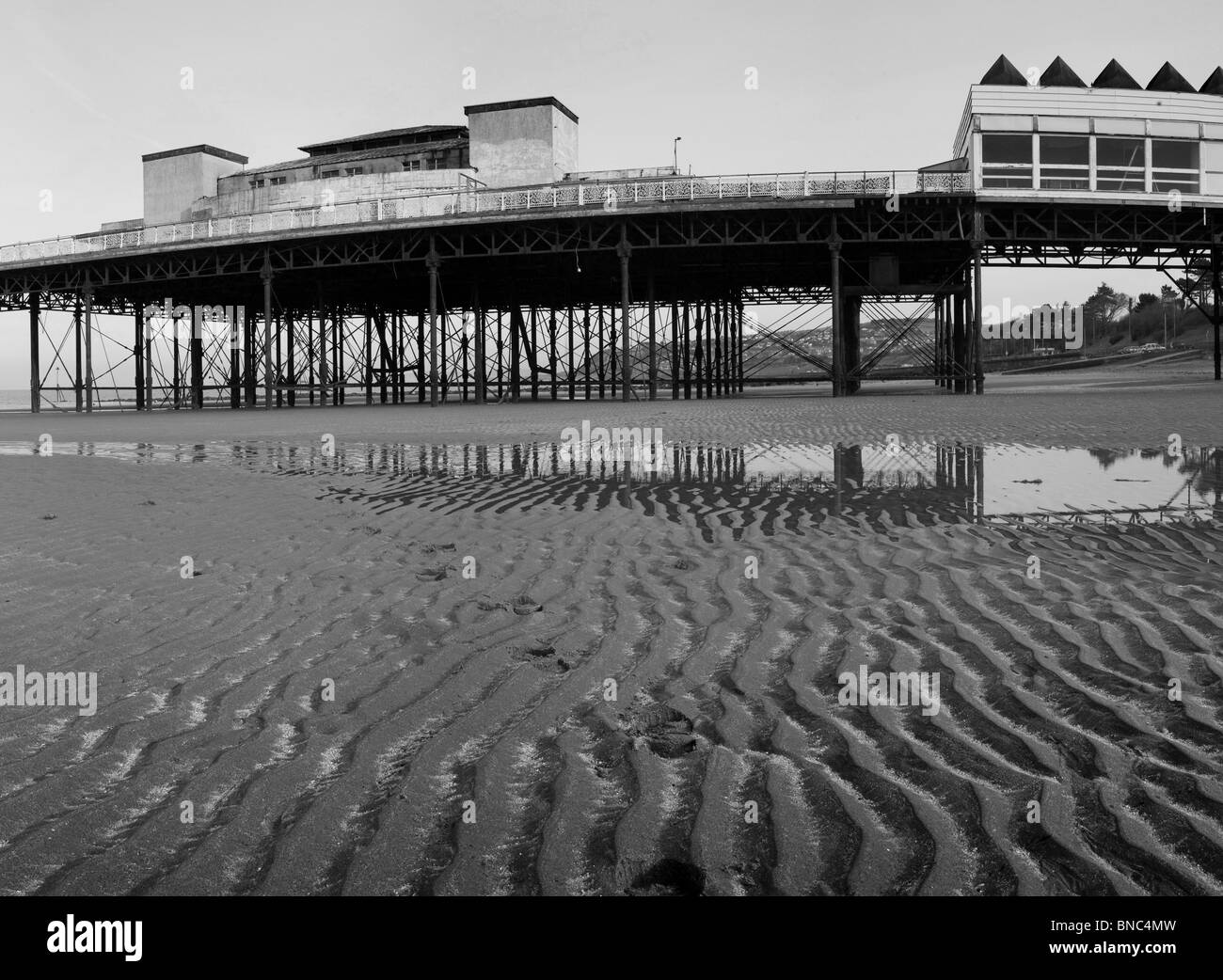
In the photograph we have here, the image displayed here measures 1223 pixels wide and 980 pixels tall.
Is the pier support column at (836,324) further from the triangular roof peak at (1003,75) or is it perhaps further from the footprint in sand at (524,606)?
the footprint in sand at (524,606)

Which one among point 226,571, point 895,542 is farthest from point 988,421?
point 226,571

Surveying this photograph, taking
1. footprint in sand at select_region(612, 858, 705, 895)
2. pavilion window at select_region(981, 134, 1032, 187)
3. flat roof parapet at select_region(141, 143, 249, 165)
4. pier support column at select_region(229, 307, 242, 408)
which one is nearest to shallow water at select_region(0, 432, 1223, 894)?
footprint in sand at select_region(612, 858, 705, 895)

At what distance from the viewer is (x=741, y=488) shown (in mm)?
9547

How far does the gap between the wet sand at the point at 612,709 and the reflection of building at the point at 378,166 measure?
41496 mm

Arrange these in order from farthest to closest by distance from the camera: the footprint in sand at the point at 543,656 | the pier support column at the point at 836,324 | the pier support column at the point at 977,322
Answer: the pier support column at the point at 836,324, the pier support column at the point at 977,322, the footprint in sand at the point at 543,656

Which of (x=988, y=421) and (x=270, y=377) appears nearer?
(x=988, y=421)

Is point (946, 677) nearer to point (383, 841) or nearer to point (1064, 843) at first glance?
point (1064, 843)

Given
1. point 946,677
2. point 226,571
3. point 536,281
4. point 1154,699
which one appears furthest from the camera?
point 536,281

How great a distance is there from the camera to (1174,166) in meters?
31.8

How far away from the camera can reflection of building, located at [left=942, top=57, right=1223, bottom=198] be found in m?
30.9

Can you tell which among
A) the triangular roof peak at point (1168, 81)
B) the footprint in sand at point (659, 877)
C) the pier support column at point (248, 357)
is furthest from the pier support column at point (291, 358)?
the footprint in sand at point (659, 877)

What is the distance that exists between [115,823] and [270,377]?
33.7 meters

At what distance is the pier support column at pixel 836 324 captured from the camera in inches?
1192
